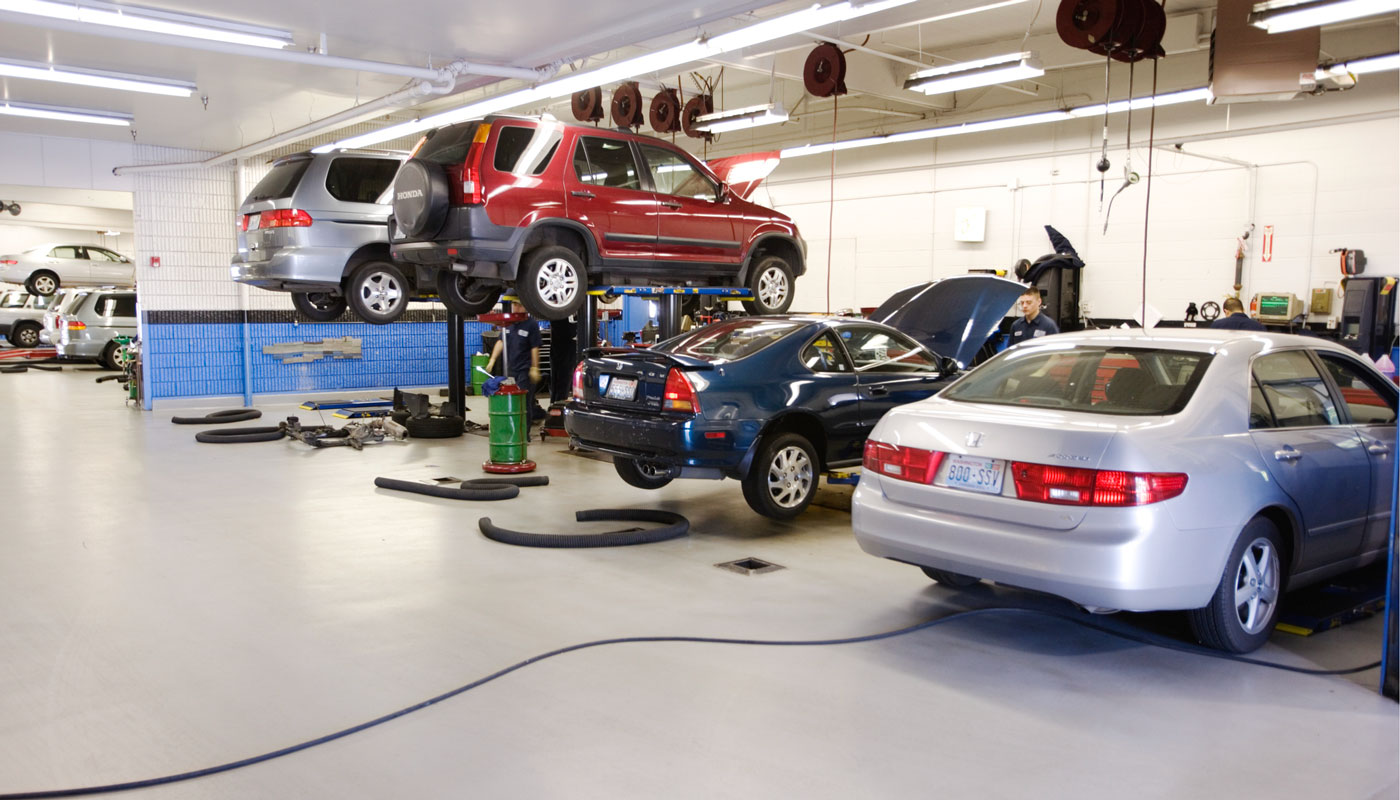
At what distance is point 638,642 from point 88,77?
28.2ft

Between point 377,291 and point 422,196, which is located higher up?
point 422,196

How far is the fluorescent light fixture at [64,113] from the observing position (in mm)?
11375

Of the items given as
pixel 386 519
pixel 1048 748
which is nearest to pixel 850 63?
pixel 386 519

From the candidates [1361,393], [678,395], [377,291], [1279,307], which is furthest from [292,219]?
[1279,307]

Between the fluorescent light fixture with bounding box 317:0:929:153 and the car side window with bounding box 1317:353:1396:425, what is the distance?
350 centimetres

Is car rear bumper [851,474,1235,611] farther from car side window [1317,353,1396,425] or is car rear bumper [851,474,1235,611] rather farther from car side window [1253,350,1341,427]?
car side window [1317,353,1396,425]

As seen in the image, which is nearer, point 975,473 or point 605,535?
point 975,473

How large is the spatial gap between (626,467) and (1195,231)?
29.7 feet

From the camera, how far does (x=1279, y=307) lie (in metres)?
11.5

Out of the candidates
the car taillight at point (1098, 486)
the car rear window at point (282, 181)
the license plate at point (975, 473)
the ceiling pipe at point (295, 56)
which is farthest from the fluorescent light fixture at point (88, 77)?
the car taillight at point (1098, 486)

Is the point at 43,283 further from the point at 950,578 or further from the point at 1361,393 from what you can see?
the point at 1361,393

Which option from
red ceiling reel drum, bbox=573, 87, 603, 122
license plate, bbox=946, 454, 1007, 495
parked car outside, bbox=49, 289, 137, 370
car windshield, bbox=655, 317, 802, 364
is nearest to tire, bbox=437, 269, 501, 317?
car windshield, bbox=655, 317, 802, 364

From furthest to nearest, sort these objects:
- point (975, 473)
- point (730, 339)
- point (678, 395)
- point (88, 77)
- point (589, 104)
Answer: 1. point (589, 104)
2. point (88, 77)
3. point (730, 339)
4. point (678, 395)
5. point (975, 473)

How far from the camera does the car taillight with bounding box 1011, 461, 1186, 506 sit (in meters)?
3.74
